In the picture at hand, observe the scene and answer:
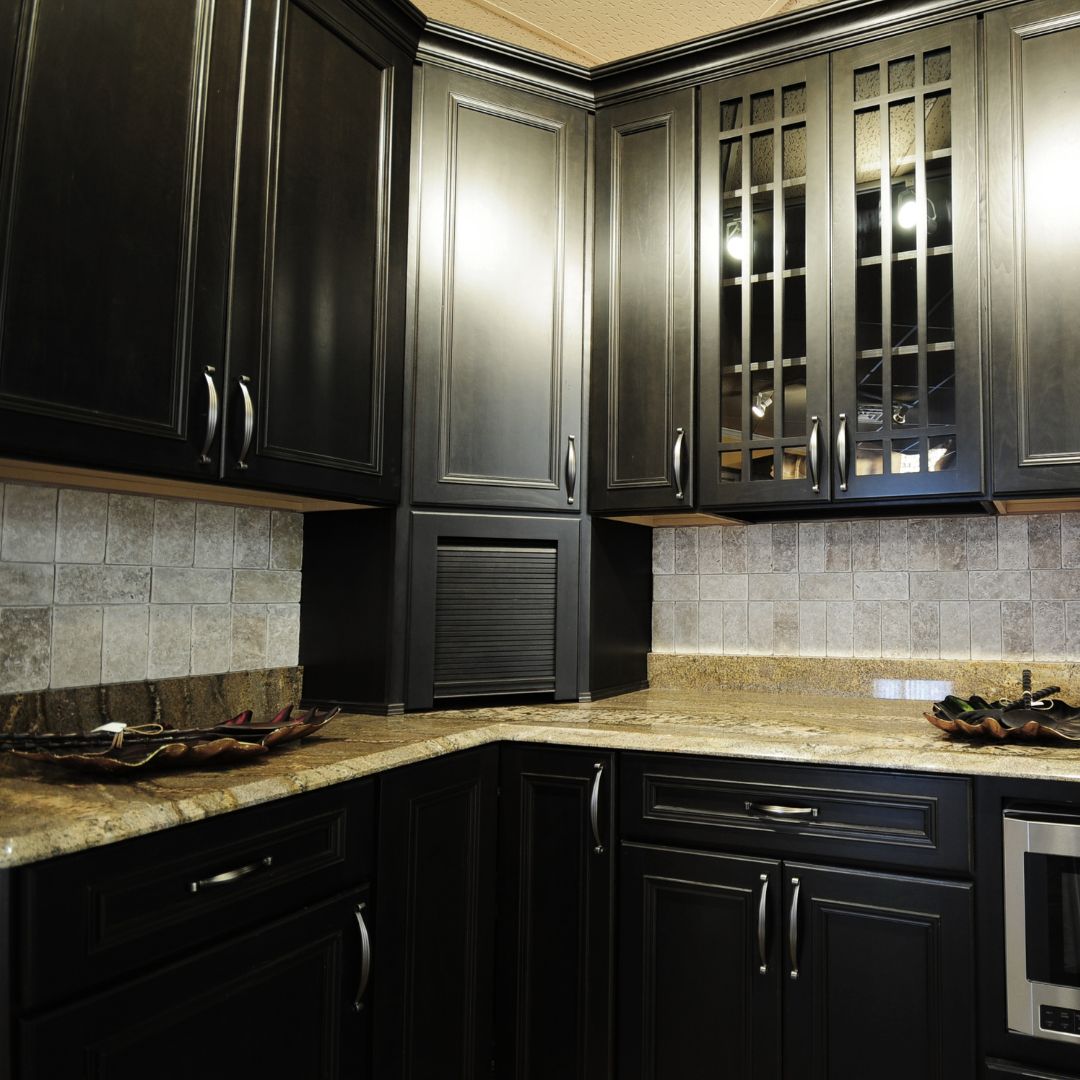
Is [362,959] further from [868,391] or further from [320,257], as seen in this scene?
[868,391]

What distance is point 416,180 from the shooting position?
2.23 metres

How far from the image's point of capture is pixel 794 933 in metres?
1.74

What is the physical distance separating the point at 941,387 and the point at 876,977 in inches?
47.8

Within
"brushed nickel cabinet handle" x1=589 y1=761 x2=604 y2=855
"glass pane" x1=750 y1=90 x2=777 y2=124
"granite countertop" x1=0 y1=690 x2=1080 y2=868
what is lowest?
"brushed nickel cabinet handle" x1=589 y1=761 x2=604 y2=855

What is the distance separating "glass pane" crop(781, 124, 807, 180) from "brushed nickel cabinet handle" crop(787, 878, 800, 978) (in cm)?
161

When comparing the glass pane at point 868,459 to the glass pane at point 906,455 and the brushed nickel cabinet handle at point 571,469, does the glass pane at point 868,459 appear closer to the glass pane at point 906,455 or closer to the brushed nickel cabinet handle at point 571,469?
the glass pane at point 906,455

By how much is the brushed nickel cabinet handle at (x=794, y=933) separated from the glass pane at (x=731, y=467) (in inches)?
37.0

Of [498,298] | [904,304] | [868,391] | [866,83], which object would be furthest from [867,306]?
[498,298]

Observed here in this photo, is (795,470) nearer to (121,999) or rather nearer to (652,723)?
(652,723)

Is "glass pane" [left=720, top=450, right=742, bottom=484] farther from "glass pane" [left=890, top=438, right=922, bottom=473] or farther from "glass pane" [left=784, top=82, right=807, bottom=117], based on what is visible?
"glass pane" [left=784, top=82, right=807, bottom=117]

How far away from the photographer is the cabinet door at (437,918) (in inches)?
66.1

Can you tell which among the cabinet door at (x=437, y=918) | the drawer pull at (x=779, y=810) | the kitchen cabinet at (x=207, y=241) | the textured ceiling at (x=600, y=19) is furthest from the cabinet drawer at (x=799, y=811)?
the textured ceiling at (x=600, y=19)

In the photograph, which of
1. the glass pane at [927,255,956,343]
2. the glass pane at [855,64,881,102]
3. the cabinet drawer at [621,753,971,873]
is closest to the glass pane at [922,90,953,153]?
the glass pane at [855,64,881,102]

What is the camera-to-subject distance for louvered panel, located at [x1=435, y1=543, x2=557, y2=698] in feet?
7.27
